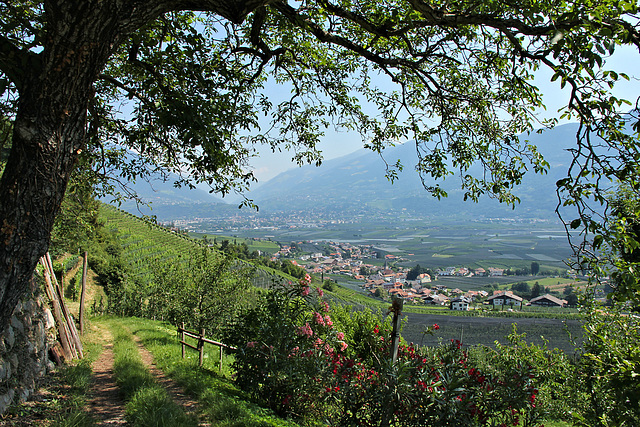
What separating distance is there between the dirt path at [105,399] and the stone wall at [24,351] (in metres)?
0.81

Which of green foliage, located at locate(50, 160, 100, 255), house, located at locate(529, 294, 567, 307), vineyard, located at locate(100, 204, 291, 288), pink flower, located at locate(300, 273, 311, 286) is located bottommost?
house, located at locate(529, 294, 567, 307)

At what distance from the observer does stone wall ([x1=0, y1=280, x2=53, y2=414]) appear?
4471mm

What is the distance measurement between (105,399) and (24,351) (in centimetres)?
146

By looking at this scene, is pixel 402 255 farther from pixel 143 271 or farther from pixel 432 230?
pixel 143 271

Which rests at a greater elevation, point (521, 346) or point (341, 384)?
point (341, 384)

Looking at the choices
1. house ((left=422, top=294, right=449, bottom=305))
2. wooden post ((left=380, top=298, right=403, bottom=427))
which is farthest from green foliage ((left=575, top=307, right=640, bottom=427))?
house ((left=422, top=294, right=449, bottom=305))

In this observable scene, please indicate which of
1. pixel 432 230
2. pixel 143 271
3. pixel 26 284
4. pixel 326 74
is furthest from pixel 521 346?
pixel 432 230

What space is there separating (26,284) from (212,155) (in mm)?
1712

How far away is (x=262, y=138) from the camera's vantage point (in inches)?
244

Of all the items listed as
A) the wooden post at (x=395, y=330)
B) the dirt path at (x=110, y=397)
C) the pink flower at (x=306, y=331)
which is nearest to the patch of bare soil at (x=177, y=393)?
the dirt path at (x=110, y=397)

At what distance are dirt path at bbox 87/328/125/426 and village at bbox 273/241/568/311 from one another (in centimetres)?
3995

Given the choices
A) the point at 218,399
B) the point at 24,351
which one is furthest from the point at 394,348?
the point at 24,351

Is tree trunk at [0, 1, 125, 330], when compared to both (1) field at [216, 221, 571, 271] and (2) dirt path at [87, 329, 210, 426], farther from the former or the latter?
(1) field at [216, 221, 571, 271]

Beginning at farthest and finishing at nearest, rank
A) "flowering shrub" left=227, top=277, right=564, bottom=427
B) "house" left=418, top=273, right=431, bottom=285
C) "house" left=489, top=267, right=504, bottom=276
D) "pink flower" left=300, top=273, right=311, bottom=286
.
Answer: "house" left=489, top=267, right=504, bottom=276
"house" left=418, top=273, right=431, bottom=285
"pink flower" left=300, top=273, right=311, bottom=286
"flowering shrub" left=227, top=277, right=564, bottom=427
